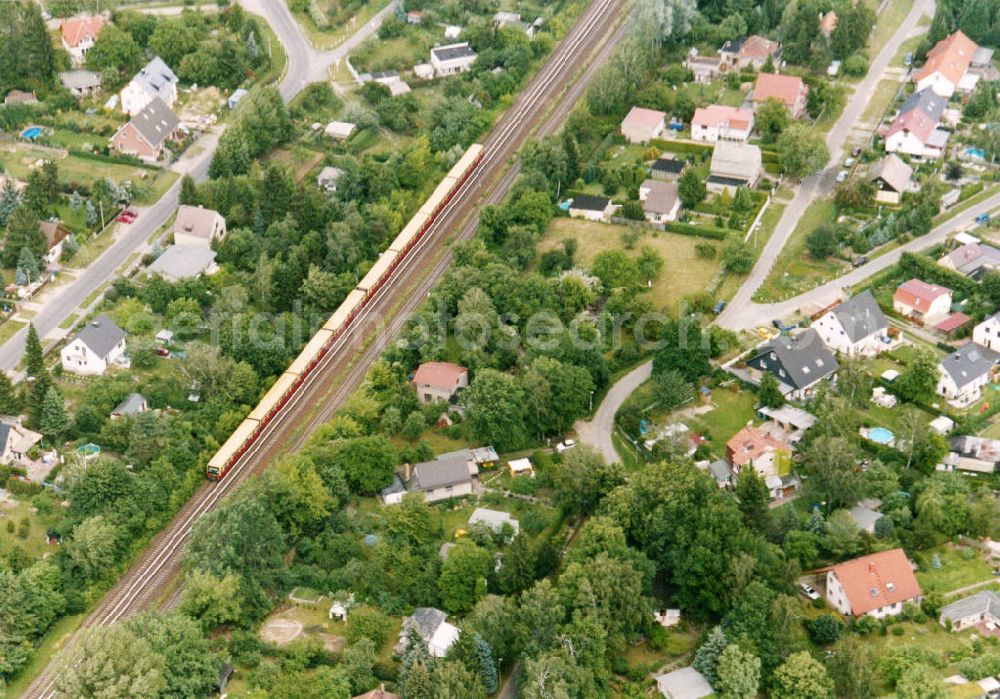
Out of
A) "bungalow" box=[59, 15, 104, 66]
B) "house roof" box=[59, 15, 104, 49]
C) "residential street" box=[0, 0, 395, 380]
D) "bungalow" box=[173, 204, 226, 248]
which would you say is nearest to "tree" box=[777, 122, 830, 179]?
"residential street" box=[0, 0, 395, 380]

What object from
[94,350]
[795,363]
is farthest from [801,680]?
[94,350]

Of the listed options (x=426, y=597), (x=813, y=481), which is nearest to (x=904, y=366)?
(x=813, y=481)

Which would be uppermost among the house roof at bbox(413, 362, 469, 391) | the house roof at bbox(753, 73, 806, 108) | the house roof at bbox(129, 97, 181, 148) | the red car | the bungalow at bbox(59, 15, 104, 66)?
the bungalow at bbox(59, 15, 104, 66)

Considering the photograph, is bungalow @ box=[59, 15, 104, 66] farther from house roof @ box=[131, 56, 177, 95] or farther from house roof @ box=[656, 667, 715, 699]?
house roof @ box=[656, 667, 715, 699]

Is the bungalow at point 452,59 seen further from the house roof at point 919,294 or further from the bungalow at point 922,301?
the bungalow at point 922,301

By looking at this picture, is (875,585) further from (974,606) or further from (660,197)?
(660,197)

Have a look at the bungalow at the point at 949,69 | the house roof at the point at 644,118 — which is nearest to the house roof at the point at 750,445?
the house roof at the point at 644,118
